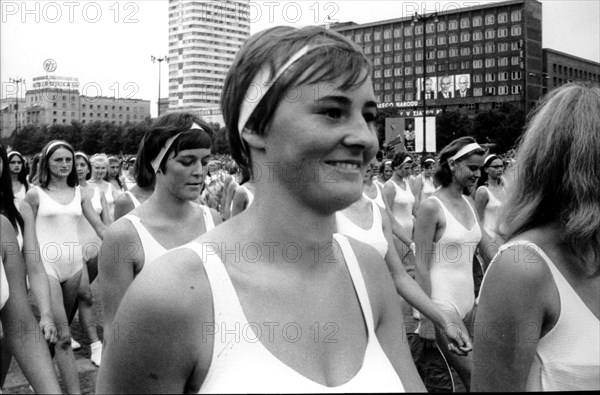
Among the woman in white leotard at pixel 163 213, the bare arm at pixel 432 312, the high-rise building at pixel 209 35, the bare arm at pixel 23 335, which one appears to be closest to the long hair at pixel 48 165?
the high-rise building at pixel 209 35

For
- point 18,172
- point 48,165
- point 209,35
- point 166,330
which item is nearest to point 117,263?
point 166,330

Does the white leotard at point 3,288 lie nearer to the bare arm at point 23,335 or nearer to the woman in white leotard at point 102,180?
A: the bare arm at point 23,335

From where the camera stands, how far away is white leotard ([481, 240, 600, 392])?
2086mm

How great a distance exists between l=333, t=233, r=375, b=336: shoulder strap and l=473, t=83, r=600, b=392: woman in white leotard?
0.63 meters

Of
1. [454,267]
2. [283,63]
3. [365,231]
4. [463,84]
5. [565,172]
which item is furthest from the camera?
[463,84]

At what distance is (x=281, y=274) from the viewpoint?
5.32 feet

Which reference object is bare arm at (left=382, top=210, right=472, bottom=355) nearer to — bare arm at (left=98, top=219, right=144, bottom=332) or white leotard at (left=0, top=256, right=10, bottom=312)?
bare arm at (left=98, top=219, right=144, bottom=332)

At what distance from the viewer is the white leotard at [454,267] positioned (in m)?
5.20

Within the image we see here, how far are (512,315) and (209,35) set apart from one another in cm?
605

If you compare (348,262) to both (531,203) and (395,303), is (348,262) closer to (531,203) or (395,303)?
(395,303)

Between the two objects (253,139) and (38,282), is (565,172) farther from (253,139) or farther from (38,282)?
(38,282)

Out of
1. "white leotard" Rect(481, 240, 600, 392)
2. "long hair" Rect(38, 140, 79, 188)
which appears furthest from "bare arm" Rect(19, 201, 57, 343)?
"long hair" Rect(38, 140, 79, 188)

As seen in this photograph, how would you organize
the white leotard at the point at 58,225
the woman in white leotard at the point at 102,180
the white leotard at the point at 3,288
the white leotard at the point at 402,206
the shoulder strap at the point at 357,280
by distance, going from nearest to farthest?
1. the shoulder strap at the point at 357,280
2. the white leotard at the point at 3,288
3. the white leotard at the point at 58,225
4. the woman in white leotard at the point at 102,180
5. the white leotard at the point at 402,206

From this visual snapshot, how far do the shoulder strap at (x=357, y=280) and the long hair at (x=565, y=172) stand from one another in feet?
2.57
